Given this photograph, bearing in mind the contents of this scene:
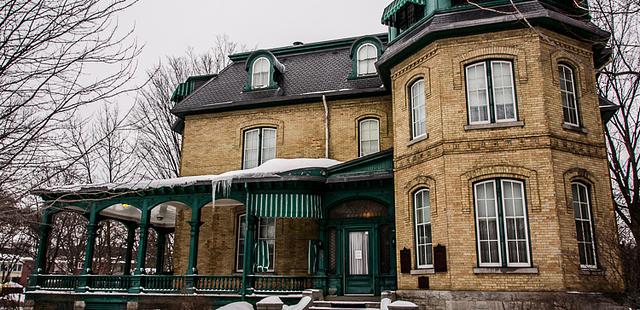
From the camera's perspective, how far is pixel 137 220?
20.3 meters

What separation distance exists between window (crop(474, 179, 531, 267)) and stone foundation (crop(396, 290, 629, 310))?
2.31 ft

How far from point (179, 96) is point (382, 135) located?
9.72m

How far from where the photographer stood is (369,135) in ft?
56.7

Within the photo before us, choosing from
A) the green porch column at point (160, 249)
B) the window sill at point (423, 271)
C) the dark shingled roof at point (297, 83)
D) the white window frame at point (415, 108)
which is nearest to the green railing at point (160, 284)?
the green porch column at point (160, 249)

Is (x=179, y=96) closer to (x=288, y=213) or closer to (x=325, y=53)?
(x=325, y=53)

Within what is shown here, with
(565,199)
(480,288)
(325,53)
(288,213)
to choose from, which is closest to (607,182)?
(565,199)

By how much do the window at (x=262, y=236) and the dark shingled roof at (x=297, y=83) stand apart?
4475mm

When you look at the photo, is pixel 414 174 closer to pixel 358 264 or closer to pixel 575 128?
pixel 358 264

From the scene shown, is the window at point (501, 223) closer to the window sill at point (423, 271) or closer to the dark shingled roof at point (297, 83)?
the window sill at point (423, 271)

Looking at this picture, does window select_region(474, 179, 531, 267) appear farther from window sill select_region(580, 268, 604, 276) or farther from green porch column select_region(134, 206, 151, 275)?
green porch column select_region(134, 206, 151, 275)

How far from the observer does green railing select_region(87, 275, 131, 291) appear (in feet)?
52.5

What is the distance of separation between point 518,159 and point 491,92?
187cm

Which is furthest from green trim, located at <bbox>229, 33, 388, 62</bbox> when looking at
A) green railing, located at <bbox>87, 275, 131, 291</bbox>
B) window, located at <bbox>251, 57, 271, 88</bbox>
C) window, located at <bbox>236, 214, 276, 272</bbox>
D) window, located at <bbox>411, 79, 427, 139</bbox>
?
green railing, located at <bbox>87, 275, 131, 291</bbox>

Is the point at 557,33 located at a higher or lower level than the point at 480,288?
higher
